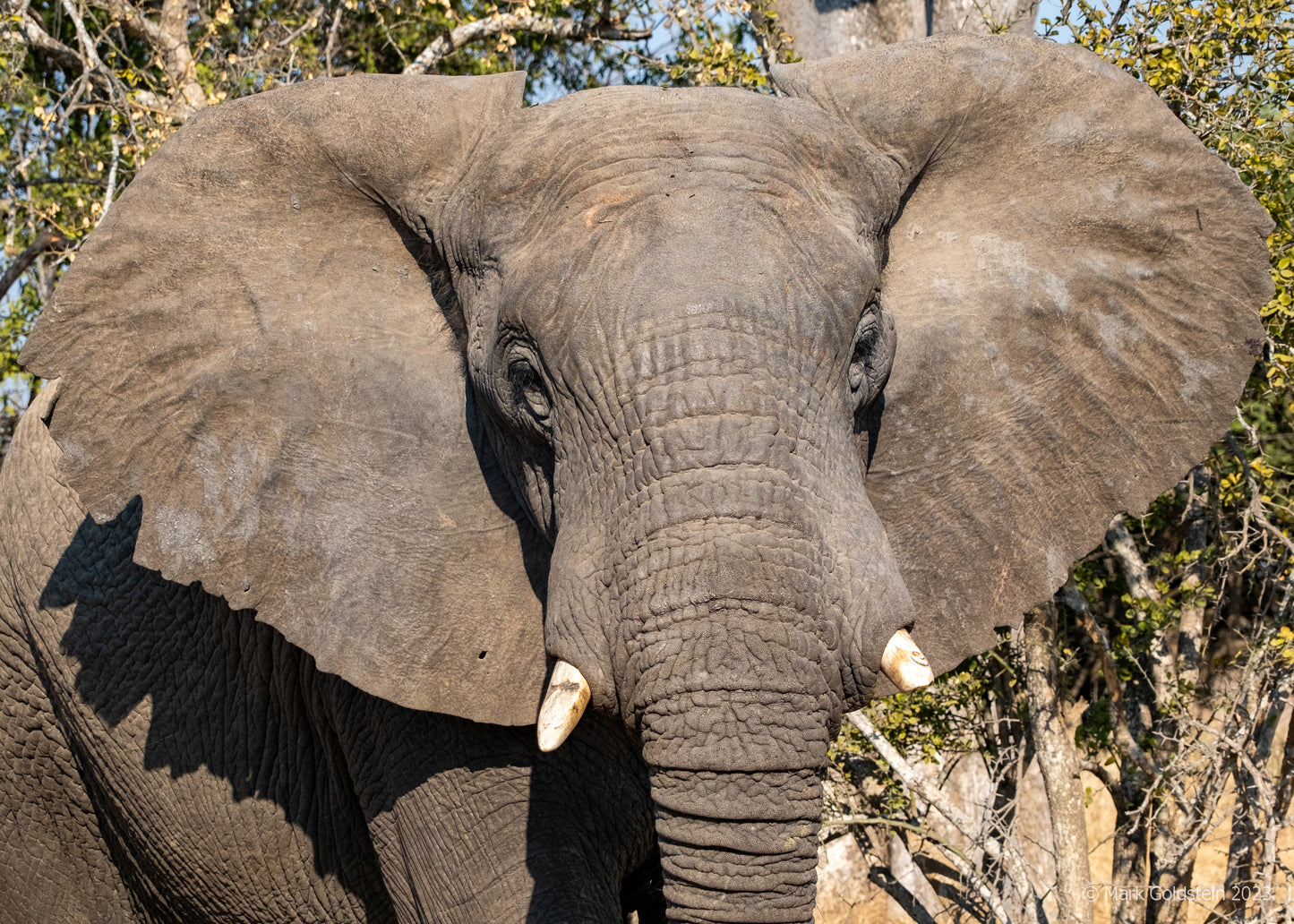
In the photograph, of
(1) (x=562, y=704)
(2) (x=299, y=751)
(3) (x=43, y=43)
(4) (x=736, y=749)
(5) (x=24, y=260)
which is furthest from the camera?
(5) (x=24, y=260)

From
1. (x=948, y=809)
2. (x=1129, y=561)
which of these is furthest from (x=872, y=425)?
(x=948, y=809)

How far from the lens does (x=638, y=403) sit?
7.88 feet

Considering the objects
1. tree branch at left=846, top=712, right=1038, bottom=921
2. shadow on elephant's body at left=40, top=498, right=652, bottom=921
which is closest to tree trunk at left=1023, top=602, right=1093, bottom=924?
tree branch at left=846, top=712, right=1038, bottom=921

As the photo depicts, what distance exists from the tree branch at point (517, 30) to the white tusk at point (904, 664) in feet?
13.8

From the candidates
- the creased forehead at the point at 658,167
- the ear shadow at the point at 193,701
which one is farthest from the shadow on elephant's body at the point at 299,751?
the creased forehead at the point at 658,167

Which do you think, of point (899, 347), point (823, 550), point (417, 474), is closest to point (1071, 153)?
point (899, 347)

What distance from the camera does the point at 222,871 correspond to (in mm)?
3773

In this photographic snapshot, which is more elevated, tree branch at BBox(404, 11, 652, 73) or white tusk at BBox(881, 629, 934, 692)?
white tusk at BBox(881, 629, 934, 692)

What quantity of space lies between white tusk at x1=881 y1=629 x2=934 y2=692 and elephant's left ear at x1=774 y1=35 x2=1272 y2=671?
2.25 feet

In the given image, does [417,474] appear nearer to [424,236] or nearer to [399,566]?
[399,566]

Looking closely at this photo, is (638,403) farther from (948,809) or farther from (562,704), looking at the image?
(948,809)

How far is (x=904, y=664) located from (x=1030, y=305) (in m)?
1.02

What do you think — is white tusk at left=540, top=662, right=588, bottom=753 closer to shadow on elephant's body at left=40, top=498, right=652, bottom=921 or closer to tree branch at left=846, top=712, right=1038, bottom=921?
shadow on elephant's body at left=40, top=498, right=652, bottom=921

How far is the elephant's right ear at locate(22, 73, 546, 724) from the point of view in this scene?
2.86 meters
